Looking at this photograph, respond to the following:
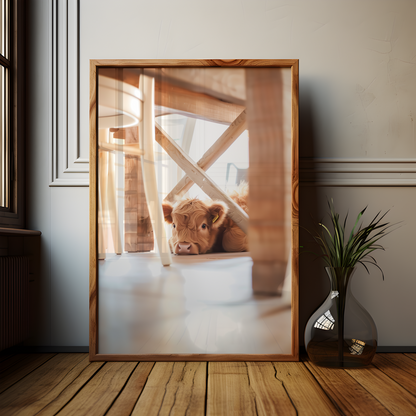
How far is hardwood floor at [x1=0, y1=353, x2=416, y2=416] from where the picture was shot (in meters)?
0.92

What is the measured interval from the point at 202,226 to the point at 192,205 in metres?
0.09

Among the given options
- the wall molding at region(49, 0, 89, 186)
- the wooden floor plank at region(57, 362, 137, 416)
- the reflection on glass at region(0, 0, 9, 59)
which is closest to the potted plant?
the wooden floor plank at region(57, 362, 137, 416)

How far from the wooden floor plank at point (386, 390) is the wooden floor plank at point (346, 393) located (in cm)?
2

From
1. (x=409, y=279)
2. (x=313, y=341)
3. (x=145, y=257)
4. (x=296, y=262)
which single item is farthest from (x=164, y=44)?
(x=409, y=279)

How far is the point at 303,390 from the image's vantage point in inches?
40.4

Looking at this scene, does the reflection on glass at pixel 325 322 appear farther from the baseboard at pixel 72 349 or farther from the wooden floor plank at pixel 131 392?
the wooden floor plank at pixel 131 392

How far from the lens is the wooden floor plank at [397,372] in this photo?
1.08 metres

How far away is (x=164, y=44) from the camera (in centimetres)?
147

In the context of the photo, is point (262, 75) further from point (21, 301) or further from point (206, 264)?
point (21, 301)

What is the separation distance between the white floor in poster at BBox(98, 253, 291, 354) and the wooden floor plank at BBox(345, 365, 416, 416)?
263 mm

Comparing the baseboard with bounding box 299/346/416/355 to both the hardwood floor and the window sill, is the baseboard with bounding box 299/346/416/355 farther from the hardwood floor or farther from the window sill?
the window sill

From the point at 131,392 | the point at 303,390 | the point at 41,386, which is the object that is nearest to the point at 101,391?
the point at 131,392

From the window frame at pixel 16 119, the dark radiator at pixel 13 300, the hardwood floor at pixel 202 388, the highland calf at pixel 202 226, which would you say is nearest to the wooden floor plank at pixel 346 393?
the hardwood floor at pixel 202 388

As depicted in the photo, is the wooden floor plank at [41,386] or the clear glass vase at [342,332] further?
the clear glass vase at [342,332]
